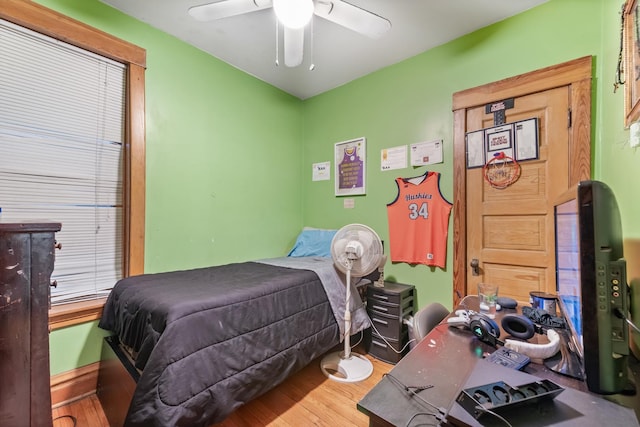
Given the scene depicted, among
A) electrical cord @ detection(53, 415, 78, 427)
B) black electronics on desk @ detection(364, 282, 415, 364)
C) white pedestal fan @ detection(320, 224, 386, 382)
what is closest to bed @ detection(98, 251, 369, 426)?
white pedestal fan @ detection(320, 224, 386, 382)

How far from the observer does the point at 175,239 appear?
2.26 meters

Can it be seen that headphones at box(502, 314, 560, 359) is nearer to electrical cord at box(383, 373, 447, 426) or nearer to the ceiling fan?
electrical cord at box(383, 373, 447, 426)

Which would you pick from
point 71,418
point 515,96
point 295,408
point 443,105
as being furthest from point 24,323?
point 515,96

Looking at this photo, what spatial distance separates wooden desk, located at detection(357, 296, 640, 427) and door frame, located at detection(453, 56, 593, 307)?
1411 millimetres

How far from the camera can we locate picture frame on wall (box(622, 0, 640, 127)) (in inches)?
41.9

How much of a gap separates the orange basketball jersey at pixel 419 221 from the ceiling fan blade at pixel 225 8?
5.62 feet

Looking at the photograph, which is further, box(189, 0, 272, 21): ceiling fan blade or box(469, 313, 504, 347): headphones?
box(189, 0, 272, 21): ceiling fan blade

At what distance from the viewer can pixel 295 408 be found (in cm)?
167

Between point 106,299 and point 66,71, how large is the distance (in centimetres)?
156

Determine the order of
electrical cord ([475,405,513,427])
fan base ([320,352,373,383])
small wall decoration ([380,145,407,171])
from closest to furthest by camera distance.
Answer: electrical cord ([475,405,513,427]) → fan base ([320,352,373,383]) → small wall decoration ([380,145,407,171])

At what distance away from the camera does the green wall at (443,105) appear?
5.02 feet

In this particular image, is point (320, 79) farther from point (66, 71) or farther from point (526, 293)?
point (526, 293)

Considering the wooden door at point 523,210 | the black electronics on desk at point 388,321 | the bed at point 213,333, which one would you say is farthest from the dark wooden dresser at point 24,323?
the wooden door at point 523,210

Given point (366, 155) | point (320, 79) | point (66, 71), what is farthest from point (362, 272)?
point (66, 71)
